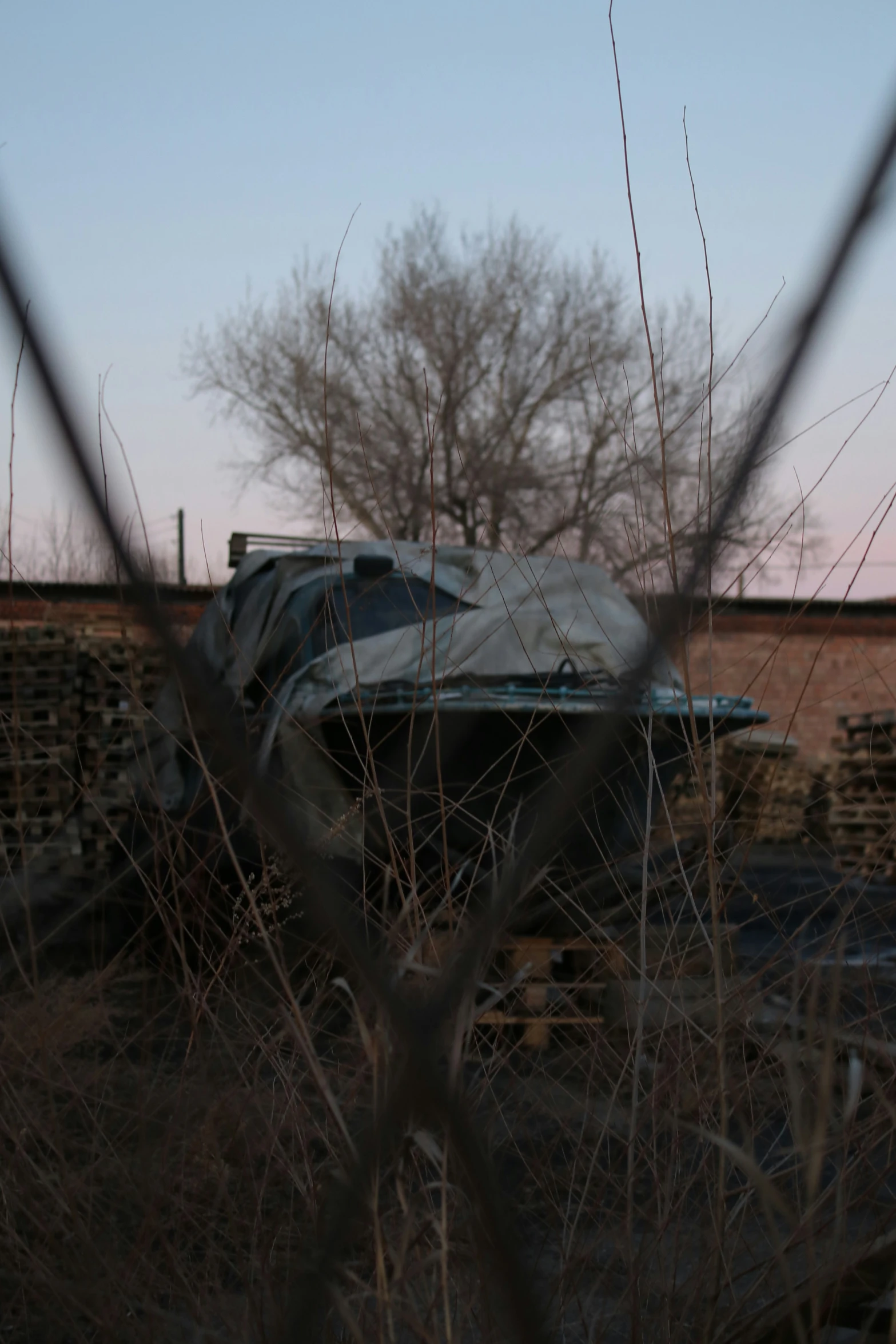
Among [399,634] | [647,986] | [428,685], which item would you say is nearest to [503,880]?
[647,986]

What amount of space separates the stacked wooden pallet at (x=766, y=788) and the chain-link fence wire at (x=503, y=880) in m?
1.06

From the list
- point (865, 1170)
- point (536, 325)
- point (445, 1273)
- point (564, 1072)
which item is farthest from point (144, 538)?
point (536, 325)

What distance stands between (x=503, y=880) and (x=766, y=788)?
1400 mm

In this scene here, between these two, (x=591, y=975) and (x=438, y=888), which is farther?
(x=438, y=888)

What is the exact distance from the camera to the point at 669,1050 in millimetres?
1610

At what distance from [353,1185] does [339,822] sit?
4.06 feet

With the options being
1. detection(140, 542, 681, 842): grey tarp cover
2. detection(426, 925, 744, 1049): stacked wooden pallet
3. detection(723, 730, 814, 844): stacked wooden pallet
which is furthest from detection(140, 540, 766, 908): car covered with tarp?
detection(426, 925, 744, 1049): stacked wooden pallet

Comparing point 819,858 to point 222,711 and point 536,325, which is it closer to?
point 222,711

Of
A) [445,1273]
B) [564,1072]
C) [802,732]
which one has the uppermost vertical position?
[445,1273]

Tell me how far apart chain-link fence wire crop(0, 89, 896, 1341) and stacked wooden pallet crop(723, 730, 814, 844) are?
106 cm

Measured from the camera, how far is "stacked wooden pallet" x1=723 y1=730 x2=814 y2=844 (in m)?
1.75

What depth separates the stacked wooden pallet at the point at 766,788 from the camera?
1.75m

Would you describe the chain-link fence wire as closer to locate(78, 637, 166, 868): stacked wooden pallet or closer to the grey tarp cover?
locate(78, 637, 166, 868): stacked wooden pallet

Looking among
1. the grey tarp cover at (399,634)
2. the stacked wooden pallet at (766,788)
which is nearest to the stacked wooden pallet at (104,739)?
the grey tarp cover at (399,634)
